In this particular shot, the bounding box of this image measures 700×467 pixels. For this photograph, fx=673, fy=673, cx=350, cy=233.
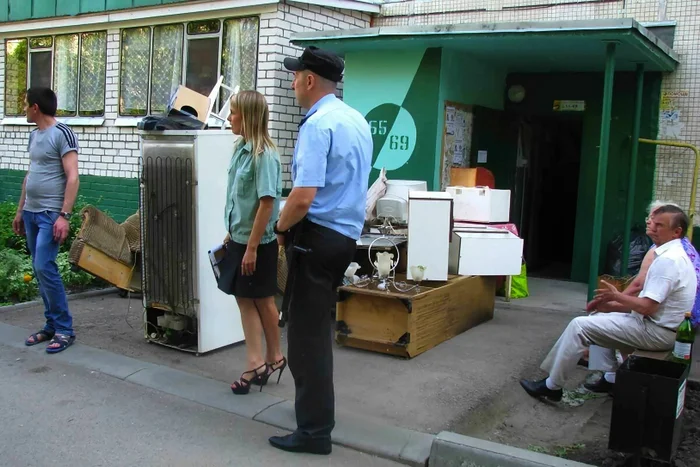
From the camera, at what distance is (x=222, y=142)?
194 inches

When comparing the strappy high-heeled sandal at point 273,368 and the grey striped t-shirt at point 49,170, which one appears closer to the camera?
the strappy high-heeled sandal at point 273,368

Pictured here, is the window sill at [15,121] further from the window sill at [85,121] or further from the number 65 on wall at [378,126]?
the number 65 on wall at [378,126]

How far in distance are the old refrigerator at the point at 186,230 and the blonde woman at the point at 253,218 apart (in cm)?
65

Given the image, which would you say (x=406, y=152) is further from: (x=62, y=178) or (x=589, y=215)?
(x=62, y=178)

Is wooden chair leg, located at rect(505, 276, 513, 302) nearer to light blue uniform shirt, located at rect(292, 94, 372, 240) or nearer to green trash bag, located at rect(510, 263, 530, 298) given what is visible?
green trash bag, located at rect(510, 263, 530, 298)

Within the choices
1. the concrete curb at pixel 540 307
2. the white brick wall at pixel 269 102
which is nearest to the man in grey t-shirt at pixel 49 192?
the white brick wall at pixel 269 102

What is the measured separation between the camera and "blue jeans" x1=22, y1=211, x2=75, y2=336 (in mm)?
5012

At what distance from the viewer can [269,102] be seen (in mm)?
8094

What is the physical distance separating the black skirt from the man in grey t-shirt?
1.60 m

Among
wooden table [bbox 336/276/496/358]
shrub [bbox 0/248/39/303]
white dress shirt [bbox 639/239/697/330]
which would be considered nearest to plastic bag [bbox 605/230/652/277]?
wooden table [bbox 336/276/496/358]

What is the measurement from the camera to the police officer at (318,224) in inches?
130

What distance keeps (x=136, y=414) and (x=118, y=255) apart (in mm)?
2337

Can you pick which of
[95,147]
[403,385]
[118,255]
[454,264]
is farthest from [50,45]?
[403,385]

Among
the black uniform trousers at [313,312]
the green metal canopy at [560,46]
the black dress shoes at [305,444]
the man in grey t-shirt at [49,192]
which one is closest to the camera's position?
the black uniform trousers at [313,312]
